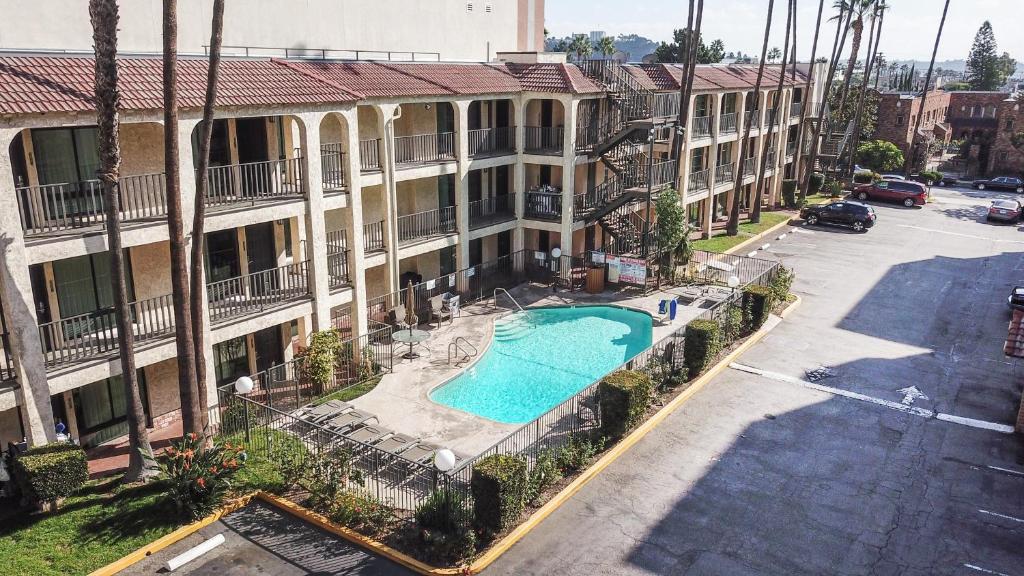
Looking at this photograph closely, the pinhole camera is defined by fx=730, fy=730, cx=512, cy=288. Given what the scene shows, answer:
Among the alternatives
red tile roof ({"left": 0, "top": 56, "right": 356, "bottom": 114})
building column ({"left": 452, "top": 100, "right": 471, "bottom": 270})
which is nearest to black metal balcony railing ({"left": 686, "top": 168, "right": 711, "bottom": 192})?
building column ({"left": 452, "top": 100, "right": 471, "bottom": 270})

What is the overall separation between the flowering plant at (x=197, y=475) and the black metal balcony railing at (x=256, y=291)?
477 centimetres

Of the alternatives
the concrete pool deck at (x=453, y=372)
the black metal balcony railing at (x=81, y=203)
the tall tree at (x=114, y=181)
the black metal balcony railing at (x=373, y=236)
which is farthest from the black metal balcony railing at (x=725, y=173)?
the tall tree at (x=114, y=181)

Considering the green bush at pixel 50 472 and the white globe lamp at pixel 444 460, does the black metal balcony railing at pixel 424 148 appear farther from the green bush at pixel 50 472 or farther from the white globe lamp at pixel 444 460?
the white globe lamp at pixel 444 460

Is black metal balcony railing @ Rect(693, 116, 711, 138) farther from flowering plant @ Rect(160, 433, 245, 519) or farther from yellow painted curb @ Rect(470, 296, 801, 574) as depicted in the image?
flowering plant @ Rect(160, 433, 245, 519)

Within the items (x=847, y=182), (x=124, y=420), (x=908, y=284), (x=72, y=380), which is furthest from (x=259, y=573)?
(x=847, y=182)

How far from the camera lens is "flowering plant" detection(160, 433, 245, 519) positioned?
1522cm

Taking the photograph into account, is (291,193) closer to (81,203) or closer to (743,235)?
(81,203)

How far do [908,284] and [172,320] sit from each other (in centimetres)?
3044

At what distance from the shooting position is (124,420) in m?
19.6

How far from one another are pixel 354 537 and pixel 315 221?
32.5ft

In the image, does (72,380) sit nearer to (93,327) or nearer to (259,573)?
(93,327)

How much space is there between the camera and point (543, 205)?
32.6 m

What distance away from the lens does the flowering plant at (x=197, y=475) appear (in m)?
15.2

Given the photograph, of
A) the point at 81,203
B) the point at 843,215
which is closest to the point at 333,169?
the point at 81,203
